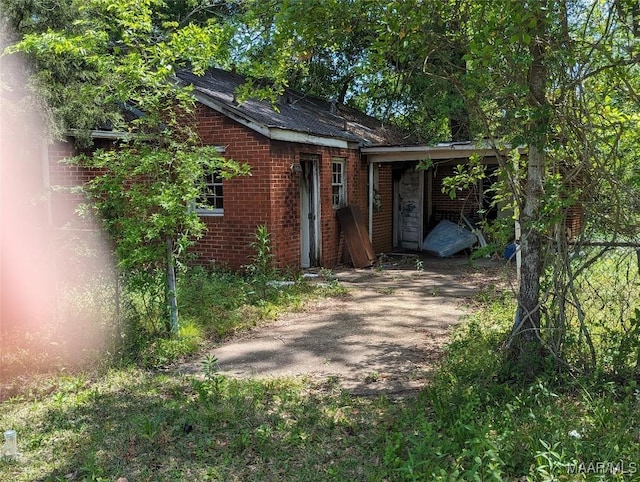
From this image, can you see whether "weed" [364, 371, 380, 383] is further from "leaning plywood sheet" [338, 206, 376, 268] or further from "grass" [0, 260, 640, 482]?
"leaning plywood sheet" [338, 206, 376, 268]

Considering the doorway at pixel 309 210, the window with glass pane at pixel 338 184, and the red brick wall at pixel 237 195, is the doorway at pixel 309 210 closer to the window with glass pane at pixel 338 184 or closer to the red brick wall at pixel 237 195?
the window with glass pane at pixel 338 184

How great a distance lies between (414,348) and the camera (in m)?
6.23

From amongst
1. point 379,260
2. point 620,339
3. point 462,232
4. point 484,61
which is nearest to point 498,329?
point 620,339

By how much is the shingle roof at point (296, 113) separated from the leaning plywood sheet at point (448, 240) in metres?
2.90

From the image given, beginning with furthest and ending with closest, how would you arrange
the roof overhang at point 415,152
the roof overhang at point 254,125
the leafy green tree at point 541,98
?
the roof overhang at point 415,152 < the roof overhang at point 254,125 < the leafy green tree at point 541,98

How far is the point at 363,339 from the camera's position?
6.64 metres

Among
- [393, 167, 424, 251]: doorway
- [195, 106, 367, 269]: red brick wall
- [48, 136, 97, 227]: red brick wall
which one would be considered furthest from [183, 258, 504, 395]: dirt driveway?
[48, 136, 97, 227]: red brick wall

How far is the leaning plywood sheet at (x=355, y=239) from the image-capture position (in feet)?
39.6

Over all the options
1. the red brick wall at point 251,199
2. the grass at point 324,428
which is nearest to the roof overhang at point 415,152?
the red brick wall at point 251,199

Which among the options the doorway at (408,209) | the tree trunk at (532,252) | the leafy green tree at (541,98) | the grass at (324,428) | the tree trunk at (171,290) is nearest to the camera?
the grass at (324,428)

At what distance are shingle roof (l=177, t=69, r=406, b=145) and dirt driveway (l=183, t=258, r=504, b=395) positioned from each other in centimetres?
281

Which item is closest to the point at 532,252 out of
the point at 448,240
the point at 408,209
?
the point at 448,240

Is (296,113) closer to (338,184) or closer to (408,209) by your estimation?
(338,184)

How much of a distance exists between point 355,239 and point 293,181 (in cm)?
232
